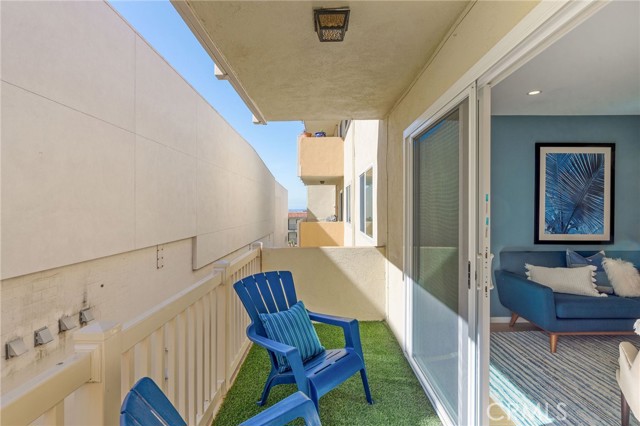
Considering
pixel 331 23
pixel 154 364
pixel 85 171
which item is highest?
pixel 331 23

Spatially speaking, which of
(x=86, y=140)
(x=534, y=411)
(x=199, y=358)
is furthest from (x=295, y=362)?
(x=86, y=140)

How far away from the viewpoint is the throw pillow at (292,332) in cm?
220

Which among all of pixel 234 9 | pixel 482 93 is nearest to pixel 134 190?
pixel 234 9

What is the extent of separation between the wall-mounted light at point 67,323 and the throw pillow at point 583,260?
543 cm

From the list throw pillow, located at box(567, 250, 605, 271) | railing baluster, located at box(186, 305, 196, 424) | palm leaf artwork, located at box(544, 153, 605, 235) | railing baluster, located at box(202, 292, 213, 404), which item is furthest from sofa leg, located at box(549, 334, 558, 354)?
railing baluster, located at box(186, 305, 196, 424)

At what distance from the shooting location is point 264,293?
100 inches

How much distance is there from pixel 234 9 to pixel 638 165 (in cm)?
508

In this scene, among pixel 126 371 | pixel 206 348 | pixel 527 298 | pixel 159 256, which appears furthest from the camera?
pixel 159 256

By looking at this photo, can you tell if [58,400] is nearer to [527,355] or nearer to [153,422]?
[153,422]

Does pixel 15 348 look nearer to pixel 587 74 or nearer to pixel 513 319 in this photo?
pixel 513 319

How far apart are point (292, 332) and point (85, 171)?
2402mm

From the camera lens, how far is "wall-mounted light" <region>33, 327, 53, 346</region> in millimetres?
2430

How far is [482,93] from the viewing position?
163cm

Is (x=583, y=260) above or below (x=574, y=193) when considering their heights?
below
